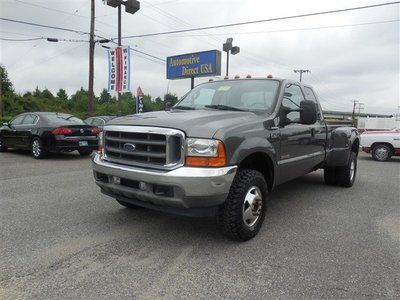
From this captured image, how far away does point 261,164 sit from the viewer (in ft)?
15.0

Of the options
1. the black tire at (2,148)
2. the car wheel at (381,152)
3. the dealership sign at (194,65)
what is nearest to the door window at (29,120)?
the black tire at (2,148)

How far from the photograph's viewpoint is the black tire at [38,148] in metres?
10.7

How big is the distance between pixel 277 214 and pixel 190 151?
2.21m

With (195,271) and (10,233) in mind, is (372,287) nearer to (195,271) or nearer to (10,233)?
(195,271)

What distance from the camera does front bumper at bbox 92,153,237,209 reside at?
3490 millimetres

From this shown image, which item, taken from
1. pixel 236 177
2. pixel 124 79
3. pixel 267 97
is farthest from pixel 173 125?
pixel 124 79

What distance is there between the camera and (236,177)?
392cm

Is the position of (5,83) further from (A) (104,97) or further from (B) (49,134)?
(B) (49,134)

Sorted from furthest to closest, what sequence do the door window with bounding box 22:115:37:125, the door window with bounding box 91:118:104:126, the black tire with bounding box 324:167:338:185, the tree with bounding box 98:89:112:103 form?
the tree with bounding box 98:89:112:103
the door window with bounding box 91:118:104:126
the door window with bounding box 22:115:37:125
the black tire with bounding box 324:167:338:185

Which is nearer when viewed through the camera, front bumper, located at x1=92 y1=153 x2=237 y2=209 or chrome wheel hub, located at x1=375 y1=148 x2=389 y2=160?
front bumper, located at x1=92 y1=153 x2=237 y2=209

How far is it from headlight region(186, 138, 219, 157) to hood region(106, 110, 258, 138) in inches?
2.4

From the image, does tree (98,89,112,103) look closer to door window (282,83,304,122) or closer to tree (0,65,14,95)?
tree (0,65,14,95)

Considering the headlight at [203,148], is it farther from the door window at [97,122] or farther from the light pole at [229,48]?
the light pole at [229,48]

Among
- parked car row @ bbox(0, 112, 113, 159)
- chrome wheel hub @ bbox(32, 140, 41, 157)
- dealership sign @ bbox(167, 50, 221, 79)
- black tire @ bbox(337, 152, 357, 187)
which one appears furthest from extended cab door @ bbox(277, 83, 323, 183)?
dealership sign @ bbox(167, 50, 221, 79)
